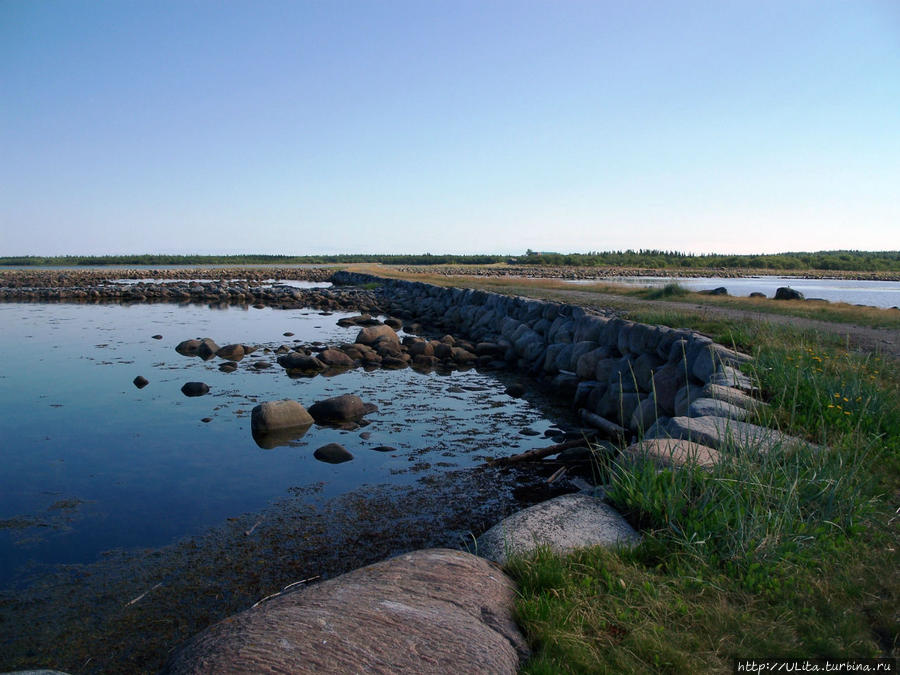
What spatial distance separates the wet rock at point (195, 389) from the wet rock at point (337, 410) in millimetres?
2856

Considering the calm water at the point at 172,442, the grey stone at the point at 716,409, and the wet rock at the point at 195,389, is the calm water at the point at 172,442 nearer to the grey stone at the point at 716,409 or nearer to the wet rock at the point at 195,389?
→ the wet rock at the point at 195,389

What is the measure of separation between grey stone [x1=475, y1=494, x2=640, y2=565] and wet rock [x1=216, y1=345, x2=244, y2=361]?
12.5m

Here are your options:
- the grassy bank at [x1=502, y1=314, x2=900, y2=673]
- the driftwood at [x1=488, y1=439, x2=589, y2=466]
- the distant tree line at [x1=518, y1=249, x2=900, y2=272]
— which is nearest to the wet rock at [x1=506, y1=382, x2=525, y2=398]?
the driftwood at [x1=488, y1=439, x2=589, y2=466]

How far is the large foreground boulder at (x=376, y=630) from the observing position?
2.44m

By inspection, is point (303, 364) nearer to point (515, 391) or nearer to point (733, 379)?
point (515, 391)

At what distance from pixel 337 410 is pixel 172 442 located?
8.20 feet

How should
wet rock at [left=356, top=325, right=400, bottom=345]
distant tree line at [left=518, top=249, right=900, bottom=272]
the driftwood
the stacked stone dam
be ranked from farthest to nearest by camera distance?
distant tree line at [left=518, top=249, right=900, bottom=272]
wet rock at [left=356, top=325, right=400, bottom=345]
the stacked stone dam
the driftwood

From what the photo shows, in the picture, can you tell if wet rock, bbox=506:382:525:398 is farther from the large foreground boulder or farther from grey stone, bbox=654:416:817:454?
the large foreground boulder

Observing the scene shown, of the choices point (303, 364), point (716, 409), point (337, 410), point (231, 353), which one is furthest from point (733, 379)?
point (231, 353)

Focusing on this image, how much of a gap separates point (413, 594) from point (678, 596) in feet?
4.73

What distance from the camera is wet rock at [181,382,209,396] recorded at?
37.8ft

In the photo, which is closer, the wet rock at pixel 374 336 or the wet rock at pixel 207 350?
the wet rock at pixel 207 350

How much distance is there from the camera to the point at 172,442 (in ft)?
28.4

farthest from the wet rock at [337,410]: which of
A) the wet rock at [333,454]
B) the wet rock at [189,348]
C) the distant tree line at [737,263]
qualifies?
the distant tree line at [737,263]
